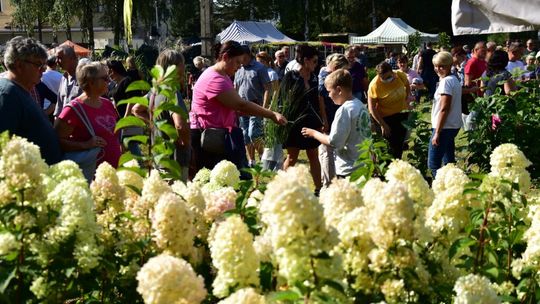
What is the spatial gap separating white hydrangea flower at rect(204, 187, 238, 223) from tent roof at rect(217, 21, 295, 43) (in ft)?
89.0

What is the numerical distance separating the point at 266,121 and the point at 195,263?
5.43 m

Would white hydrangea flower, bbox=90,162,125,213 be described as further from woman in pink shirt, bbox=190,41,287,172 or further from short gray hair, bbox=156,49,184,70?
short gray hair, bbox=156,49,184,70

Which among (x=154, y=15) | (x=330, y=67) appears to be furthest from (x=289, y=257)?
(x=154, y=15)

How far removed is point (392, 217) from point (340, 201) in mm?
310

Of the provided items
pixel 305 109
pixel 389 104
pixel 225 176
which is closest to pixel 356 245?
pixel 225 176

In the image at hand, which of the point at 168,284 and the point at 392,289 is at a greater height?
the point at 168,284

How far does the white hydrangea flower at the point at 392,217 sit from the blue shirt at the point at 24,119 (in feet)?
8.42

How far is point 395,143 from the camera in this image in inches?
336

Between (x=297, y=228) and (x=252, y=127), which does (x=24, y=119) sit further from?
(x=252, y=127)

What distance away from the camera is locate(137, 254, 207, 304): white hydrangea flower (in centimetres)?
130

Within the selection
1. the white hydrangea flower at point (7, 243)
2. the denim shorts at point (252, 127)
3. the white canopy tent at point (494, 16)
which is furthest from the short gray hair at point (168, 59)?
the white hydrangea flower at point (7, 243)

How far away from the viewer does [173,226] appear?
1.70 metres

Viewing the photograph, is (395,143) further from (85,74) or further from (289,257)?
(289,257)

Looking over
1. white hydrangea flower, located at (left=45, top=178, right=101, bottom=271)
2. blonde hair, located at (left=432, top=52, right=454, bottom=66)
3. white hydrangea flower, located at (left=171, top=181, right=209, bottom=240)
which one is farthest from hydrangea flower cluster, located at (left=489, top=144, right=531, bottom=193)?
blonde hair, located at (left=432, top=52, right=454, bottom=66)
